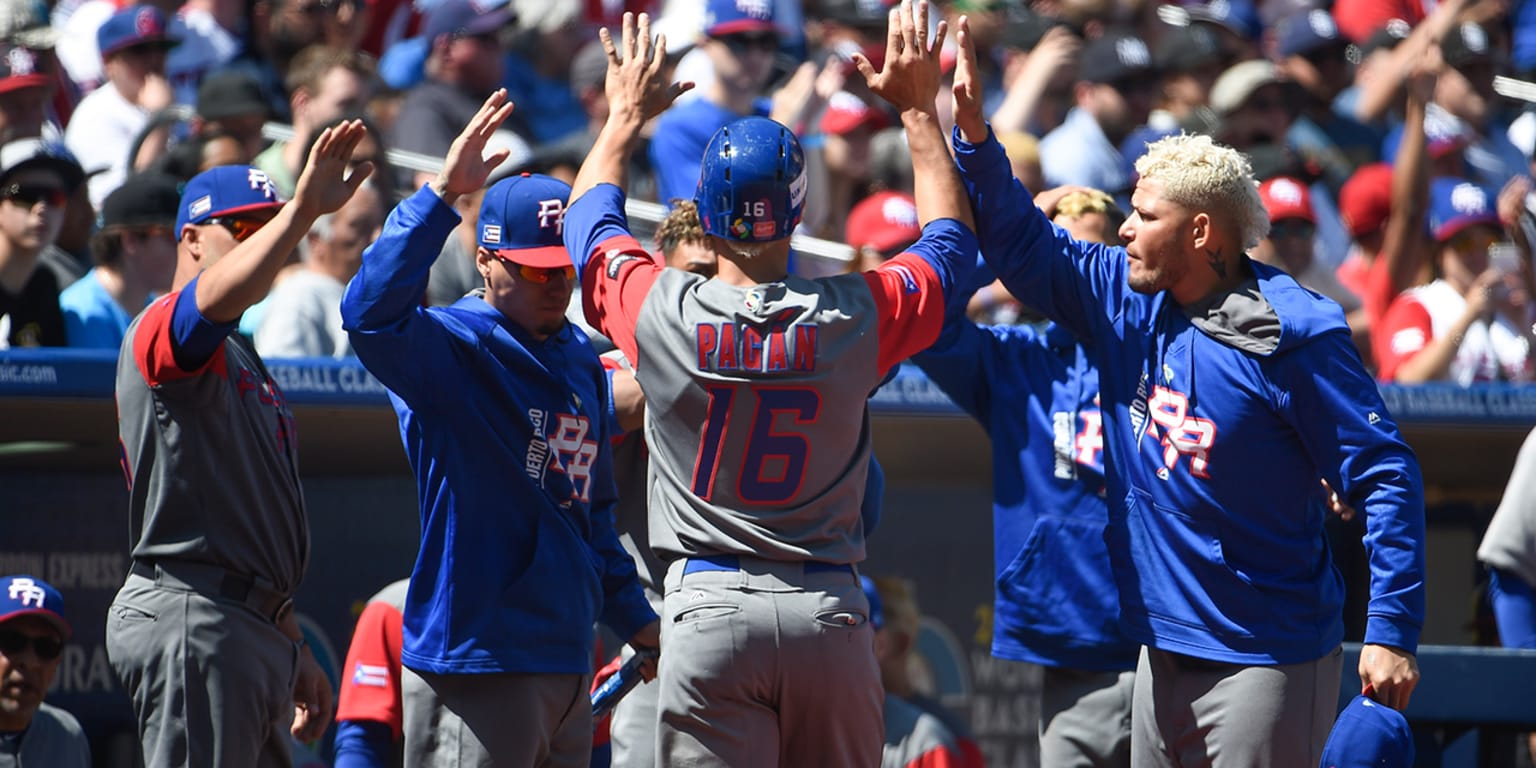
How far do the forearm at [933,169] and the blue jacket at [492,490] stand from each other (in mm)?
937

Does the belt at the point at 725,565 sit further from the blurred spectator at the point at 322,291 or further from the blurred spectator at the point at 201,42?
the blurred spectator at the point at 201,42

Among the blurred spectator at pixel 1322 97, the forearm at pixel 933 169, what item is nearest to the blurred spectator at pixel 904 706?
the forearm at pixel 933 169

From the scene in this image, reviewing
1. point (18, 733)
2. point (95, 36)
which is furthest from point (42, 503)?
point (95, 36)

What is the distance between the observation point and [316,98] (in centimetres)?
800

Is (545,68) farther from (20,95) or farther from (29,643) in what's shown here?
(29,643)

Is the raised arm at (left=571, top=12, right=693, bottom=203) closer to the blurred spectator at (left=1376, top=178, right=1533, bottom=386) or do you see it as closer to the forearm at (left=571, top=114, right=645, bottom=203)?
the forearm at (left=571, top=114, right=645, bottom=203)

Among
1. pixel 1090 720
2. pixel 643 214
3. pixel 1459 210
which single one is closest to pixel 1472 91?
pixel 1459 210

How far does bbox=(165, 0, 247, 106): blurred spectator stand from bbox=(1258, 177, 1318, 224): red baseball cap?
15.5 feet

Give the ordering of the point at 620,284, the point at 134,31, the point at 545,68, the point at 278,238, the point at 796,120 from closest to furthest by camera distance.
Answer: the point at 620,284 < the point at 278,238 < the point at 796,120 < the point at 134,31 < the point at 545,68

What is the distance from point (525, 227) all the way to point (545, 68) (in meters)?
6.04

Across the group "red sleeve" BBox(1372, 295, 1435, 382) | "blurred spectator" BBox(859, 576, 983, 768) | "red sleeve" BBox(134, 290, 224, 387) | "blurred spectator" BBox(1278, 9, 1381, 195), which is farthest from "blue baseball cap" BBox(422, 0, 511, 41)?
"red sleeve" BBox(134, 290, 224, 387)

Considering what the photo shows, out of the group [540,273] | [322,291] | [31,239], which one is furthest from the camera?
[322,291]

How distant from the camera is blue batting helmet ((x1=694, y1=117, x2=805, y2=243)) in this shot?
→ 146 inches

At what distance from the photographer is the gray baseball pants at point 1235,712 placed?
4012 millimetres
